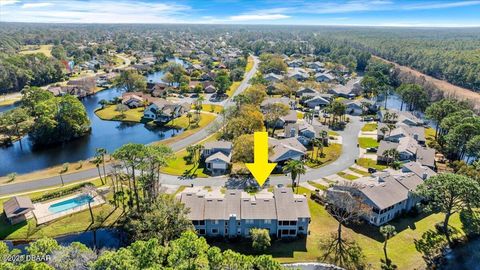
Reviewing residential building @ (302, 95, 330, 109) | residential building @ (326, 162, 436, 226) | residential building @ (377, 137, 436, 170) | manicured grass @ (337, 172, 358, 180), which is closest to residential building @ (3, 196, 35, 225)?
residential building @ (326, 162, 436, 226)

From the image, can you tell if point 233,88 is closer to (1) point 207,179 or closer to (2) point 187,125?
(2) point 187,125

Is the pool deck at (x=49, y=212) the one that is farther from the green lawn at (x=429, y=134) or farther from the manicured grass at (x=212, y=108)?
the green lawn at (x=429, y=134)

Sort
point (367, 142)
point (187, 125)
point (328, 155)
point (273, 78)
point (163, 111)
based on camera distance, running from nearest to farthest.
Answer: point (328, 155), point (367, 142), point (187, 125), point (163, 111), point (273, 78)

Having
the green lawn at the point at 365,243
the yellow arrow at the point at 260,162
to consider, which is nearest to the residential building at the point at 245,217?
the green lawn at the point at 365,243

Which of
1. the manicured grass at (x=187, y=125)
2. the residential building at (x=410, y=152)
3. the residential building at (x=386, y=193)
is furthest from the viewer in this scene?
the manicured grass at (x=187, y=125)

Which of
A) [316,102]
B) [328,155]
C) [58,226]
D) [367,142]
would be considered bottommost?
[58,226]

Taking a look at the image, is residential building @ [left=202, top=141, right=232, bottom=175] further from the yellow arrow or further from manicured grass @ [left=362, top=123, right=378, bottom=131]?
manicured grass @ [left=362, top=123, right=378, bottom=131]

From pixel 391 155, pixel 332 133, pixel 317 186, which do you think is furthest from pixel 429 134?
pixel 317 186
